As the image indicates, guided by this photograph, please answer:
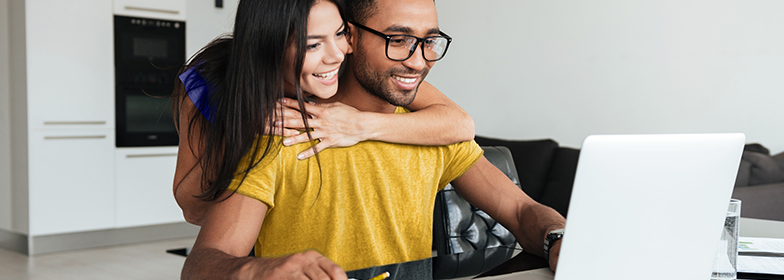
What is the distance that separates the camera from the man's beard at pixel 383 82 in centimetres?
127

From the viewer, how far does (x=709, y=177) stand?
83cm

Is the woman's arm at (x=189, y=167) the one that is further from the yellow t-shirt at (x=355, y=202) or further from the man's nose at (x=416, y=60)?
the man's nose at (x=416, y=60)

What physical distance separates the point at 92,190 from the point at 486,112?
265cm

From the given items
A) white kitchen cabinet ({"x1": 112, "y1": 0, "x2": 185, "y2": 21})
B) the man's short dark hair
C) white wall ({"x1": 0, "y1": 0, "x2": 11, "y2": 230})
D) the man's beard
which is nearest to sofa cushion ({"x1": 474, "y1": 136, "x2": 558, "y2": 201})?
the man's beard

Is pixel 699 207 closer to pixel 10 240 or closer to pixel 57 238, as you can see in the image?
pixel 57 238

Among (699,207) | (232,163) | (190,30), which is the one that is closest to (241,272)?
(232,163)

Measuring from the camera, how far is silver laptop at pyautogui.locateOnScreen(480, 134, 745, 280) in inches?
29.7

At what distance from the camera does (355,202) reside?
4.13 ft

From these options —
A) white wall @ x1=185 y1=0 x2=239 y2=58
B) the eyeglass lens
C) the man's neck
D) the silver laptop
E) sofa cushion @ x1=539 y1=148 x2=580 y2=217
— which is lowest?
sofa cushion @ x1=539 y1=148 x2=580 y2=217

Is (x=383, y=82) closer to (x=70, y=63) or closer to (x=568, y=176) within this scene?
(x=568, y=176)

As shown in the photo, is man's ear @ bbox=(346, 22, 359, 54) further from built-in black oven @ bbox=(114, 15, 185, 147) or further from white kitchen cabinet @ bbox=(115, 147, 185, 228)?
white kitchen cabinet @ bbox=(115, 147, 185, 228)

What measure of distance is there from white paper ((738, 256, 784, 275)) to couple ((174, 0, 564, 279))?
0.33 m

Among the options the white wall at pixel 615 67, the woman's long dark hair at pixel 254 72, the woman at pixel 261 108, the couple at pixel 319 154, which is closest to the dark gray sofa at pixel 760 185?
the white wall at pixel 615 67

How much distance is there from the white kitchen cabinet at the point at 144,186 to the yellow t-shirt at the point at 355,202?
3.31 metres
